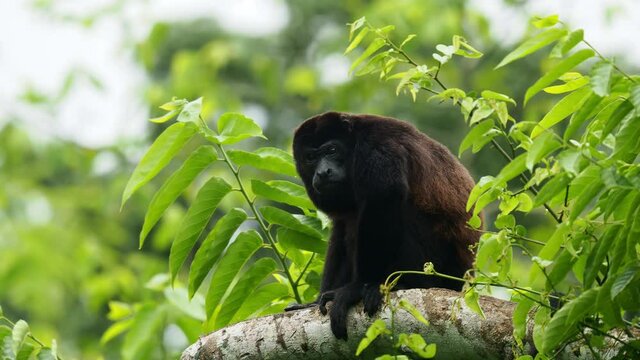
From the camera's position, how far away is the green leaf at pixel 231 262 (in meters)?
3.89

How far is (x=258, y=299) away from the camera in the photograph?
421cm

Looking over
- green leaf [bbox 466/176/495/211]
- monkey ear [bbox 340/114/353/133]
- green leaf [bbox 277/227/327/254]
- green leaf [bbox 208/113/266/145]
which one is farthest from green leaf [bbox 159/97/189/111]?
green leaf [bbox 466/176/495/211]

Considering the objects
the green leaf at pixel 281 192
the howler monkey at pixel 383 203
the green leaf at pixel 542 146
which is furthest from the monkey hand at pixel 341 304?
the green leaf at pixel 542 146

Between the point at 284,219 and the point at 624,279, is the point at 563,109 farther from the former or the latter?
the point at 284,219

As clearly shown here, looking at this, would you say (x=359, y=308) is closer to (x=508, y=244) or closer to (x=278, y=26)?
(x=508, y=244)

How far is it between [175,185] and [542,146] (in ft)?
5.96

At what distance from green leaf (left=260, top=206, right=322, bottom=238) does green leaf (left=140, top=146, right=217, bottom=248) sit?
1.51ft

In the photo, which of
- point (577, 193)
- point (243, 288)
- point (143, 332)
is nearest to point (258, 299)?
point (243, 288)

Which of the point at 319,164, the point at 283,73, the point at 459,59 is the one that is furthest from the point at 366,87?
the point at 319,164

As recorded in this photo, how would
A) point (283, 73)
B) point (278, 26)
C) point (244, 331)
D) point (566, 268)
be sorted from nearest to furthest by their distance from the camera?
1. point (566, 268)
2. point (244, 331)
3. point (283, 73)
4. point (278, 26)

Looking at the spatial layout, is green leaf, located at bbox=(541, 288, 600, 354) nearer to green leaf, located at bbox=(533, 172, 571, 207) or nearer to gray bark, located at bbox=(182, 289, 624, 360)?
green leaf, located at bbox=(533, 172, 571, 207)

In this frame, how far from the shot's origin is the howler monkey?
13.9 ft

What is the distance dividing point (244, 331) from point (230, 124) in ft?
2.93

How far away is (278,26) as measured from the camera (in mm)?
17344
